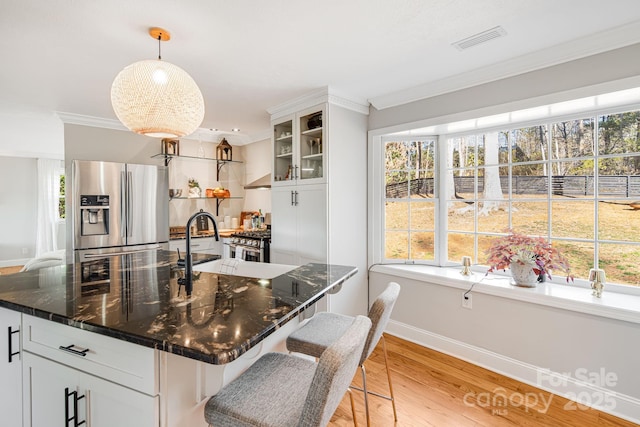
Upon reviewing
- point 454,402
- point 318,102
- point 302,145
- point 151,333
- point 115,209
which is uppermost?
point 318,102

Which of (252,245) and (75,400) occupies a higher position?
(252,245)

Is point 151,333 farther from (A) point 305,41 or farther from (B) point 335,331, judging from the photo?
(A) point 305,41

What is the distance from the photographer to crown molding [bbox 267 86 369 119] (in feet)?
9.34

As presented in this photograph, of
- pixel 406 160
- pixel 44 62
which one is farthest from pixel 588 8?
pixel 44 62

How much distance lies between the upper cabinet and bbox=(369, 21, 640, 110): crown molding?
2.39ft

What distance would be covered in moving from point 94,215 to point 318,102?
2.83 m

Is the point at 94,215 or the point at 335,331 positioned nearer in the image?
the point at 335,331

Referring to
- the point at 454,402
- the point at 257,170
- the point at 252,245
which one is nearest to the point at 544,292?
the point at 454,402

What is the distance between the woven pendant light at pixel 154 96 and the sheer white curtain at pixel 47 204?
6.75 metres

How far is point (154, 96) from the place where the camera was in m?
1.47

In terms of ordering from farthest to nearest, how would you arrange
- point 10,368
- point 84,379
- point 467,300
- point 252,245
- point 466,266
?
1. point 252,245
2. point 466,266
3. point 467,300
4. point 10,368
5. point 84,379

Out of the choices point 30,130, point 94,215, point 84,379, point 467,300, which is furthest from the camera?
point 30,130

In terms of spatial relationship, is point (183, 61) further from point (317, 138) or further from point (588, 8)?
point (588, 8)

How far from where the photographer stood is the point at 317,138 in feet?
10.2
